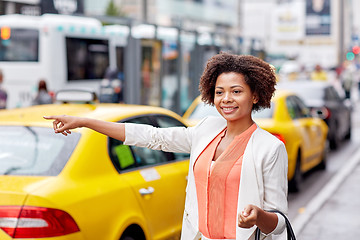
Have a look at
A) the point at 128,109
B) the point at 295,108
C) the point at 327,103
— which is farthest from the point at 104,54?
the point at 128,109

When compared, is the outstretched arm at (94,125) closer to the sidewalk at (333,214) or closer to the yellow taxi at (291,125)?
the sidewalk at (333,214)

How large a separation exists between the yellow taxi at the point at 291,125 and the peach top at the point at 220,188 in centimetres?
536

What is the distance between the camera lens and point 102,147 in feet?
14.7

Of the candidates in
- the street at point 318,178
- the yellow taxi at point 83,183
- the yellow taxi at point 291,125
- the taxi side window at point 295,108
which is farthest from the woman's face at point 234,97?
the taxi side window at point 295,108

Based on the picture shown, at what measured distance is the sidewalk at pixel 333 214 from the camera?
6742 millimetres

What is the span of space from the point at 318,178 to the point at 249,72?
7.99 meters

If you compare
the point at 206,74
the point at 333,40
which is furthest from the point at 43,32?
the point at 333,40

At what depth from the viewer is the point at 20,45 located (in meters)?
17.0

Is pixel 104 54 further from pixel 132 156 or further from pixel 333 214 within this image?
pixel 132 156

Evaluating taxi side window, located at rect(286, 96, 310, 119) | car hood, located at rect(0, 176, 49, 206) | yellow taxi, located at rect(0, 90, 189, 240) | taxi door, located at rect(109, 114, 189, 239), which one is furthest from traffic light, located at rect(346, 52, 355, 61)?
car hood, located at rect(0, 176, 49, 206)

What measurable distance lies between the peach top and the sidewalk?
12.8 feet

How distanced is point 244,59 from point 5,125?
2.37m

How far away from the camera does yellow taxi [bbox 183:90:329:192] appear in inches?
345

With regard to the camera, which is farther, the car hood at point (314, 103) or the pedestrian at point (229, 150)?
the car hood at point (314, 103)
